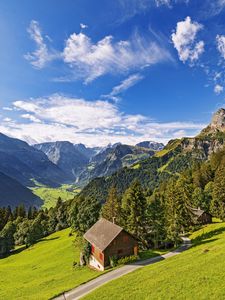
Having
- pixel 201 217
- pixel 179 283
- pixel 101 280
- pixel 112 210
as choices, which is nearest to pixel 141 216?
pixel 112 210

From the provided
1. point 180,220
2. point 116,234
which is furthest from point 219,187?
point 116,234

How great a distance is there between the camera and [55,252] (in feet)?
263

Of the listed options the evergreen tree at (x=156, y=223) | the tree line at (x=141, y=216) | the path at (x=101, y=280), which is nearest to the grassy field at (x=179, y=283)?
A: the path at (x=101, y=280)

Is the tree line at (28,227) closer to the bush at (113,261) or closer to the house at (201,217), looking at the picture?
the house at (201,217)

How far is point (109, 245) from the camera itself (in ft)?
182

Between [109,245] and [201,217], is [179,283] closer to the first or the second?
[109,245]

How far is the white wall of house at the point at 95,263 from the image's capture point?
54281mm

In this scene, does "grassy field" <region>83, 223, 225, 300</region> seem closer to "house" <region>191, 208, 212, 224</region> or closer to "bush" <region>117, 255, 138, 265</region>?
"bush" <region>117, 255, 138, 265</region>

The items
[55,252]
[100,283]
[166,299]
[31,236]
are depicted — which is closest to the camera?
[166,299]

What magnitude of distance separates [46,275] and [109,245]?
616 inches

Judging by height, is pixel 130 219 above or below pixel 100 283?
above

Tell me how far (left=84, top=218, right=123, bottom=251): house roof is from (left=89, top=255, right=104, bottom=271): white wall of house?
3052 mm

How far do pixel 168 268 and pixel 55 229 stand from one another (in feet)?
330

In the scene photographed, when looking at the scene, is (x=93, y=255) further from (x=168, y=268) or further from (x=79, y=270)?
(x=168, y=268)
